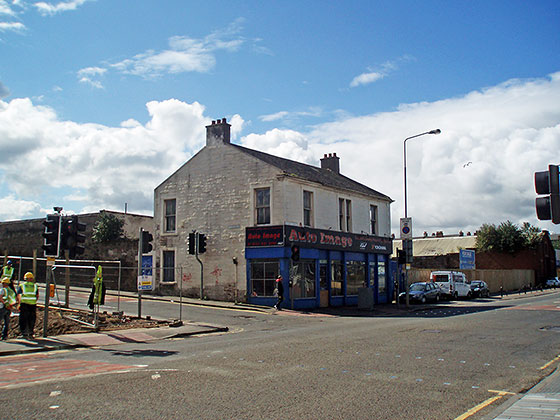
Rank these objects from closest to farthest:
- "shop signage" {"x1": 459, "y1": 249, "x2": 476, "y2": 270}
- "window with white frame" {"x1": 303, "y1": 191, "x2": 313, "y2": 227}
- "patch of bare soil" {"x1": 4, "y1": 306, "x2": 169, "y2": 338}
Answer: "patch of bare soil" {"x1": 4, "y1": 306, "x2": 169, "y2": 338}
"window with white frame" {"x1": 303, "y1": 191, "x2": 313, "y2": 227}
"shop signage" {"x1": 459, "y1": 249, "x2": 476, "y2": 270}

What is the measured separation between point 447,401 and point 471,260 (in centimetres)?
5115

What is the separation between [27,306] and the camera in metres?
14.3

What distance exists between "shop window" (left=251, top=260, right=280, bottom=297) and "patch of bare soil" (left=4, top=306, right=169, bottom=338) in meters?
9.02

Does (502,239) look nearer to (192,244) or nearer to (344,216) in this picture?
(344,216)

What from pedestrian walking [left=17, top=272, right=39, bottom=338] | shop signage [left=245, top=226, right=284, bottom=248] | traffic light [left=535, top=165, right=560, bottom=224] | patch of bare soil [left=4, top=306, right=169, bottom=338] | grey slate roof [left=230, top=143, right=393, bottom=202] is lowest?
patch of bare soil [left=4, top=306, right=169, bottom=338]

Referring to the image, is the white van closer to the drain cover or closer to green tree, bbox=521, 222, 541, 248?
the drain cover

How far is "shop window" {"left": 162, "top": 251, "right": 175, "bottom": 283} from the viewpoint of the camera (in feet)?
103

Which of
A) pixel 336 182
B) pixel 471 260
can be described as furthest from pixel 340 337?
pixel 471 260

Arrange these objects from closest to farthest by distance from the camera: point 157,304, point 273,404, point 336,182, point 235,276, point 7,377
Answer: point 273,404
point 7,377
point 157,304
point 235,276
point 336,182

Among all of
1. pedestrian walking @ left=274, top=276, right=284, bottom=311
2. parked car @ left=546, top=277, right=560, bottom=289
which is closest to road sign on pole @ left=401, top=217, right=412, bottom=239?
pedestrian walking @ left=274, top=276, right=284, bottom=311

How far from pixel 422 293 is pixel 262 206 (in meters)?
12.9

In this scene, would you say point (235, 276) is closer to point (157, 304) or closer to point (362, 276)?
point (157, 304)

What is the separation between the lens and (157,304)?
25.5m

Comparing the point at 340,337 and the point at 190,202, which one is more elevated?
the point at 190,202
